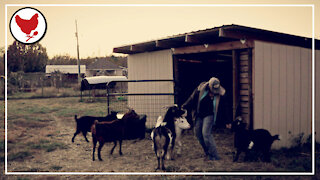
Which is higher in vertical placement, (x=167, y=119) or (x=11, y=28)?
(x=11, y=28)

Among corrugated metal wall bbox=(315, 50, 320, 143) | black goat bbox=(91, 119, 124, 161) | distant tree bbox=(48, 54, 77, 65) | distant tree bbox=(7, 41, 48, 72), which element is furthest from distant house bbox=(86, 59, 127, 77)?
black goat bbox=(91, 119, 124, 161)

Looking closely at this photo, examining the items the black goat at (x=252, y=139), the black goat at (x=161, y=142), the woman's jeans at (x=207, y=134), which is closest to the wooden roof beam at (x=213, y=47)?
the black goat at (x=252, y=139)

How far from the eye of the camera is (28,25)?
6.32 meters

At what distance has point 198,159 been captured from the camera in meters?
5.90

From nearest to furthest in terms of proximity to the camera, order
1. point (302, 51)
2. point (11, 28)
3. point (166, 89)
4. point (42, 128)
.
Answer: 1. point (11, 28)
2. point (302, 51)
3. point (166, 89)
4. point (42, 128)

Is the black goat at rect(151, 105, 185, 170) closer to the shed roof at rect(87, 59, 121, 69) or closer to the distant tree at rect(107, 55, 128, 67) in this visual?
the shed roof at rect(87, 59, 121, 69)

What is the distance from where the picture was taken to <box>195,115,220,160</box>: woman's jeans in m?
5.55

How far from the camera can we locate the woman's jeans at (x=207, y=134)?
555 cm

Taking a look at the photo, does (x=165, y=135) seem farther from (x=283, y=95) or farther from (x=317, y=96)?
(x=317, y=96)

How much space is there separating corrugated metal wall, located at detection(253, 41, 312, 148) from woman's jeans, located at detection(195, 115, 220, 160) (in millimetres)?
1382

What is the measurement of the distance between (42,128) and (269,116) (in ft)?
26.4

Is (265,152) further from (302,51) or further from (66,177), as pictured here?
(66,177)

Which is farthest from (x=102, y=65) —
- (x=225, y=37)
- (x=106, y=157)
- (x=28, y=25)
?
(x=225, y=37)

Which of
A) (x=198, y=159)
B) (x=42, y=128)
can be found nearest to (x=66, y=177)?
(x=198, y=159)
